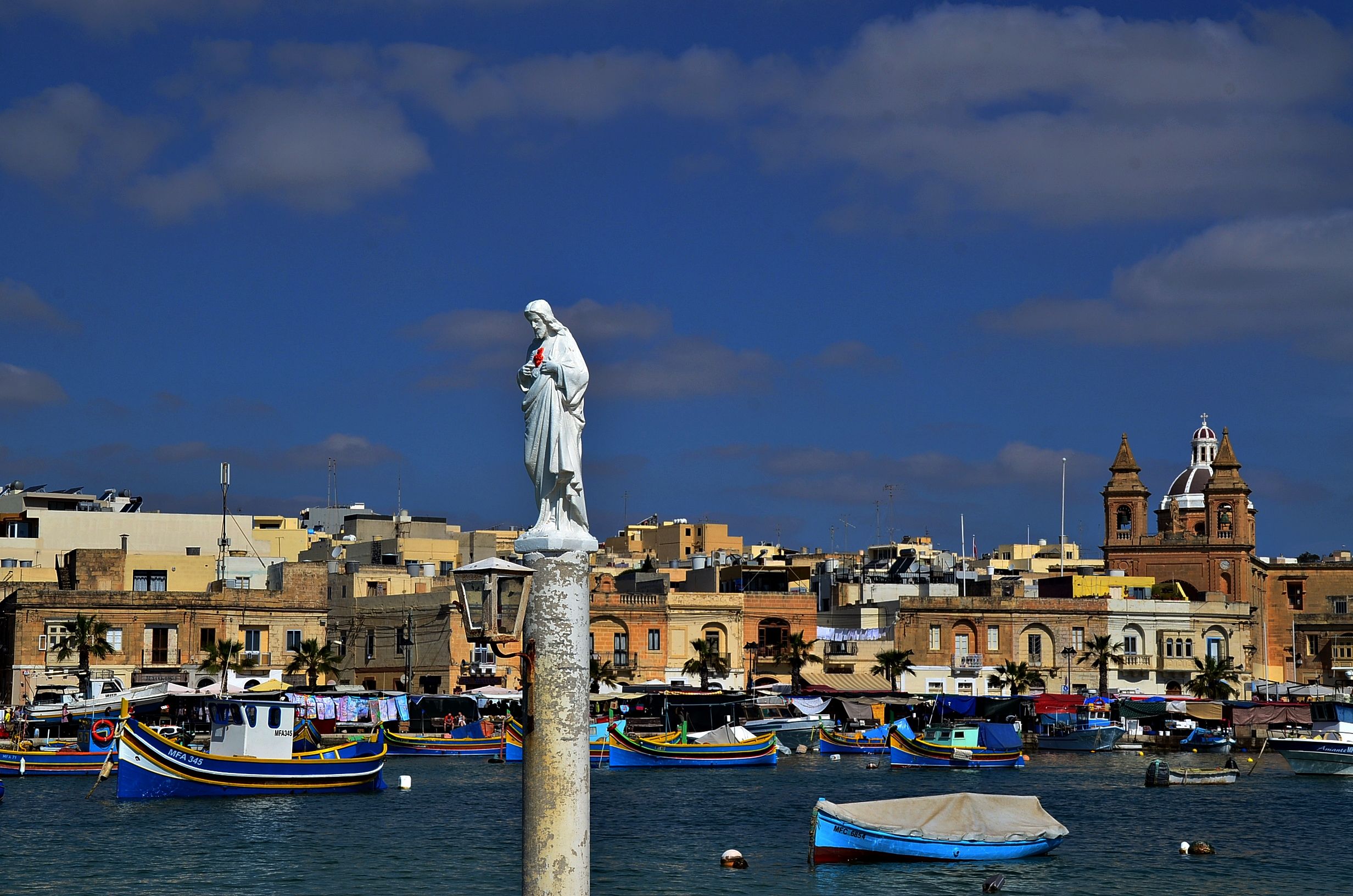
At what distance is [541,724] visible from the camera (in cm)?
1111

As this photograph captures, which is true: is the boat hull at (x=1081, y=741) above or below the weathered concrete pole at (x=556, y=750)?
below

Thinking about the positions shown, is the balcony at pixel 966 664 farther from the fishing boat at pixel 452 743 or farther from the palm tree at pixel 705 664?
the fishing boat at pixel 452 743

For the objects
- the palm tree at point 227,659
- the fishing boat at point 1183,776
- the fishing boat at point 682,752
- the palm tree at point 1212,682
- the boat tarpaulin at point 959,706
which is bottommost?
the fishing boat at point 1183,776

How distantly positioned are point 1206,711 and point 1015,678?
8.61 meters

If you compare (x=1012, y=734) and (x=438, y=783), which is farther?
(x=1012, y=734)

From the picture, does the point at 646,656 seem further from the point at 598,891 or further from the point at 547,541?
the point at 547,541

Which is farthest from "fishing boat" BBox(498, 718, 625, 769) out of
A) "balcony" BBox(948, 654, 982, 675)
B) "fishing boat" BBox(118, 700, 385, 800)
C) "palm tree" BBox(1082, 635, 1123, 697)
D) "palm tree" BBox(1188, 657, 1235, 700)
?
"palm tree" BBox(1188, 657, 1235, 700)

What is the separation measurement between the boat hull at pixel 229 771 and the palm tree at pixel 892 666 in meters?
33.8

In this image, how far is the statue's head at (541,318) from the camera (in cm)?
1166

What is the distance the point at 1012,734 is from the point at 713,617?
1957cm

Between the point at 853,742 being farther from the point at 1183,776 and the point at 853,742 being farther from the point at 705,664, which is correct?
the point at 1183,776

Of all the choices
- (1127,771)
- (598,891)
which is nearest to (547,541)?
(598,891)

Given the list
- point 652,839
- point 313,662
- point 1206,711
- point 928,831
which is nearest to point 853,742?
point 1206,711

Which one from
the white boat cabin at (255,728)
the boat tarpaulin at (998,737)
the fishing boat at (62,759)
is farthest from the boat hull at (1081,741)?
the fishing boat at (62,759)
